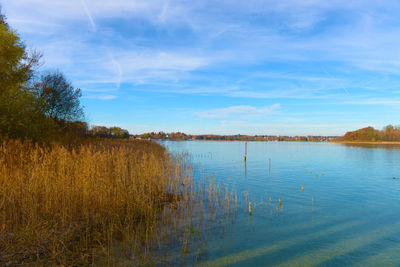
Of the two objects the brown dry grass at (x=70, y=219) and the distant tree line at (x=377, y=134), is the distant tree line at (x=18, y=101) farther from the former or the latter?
the distant tree line at (x=377, y=134)

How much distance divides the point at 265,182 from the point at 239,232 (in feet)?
34.8

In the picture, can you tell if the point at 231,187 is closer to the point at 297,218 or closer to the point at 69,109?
the point at 297,218

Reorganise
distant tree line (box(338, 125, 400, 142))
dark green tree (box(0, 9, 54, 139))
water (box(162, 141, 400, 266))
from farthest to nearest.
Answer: distant tree line (box(338, 125, 400, 142))
dark green tree (box(0, 9, 54, 139))
water (box(162, 141, 400, 266))

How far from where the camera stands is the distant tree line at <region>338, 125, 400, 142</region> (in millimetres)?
120875

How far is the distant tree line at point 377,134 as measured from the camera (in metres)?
121

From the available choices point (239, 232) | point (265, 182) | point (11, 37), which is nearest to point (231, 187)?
point (265, 182)

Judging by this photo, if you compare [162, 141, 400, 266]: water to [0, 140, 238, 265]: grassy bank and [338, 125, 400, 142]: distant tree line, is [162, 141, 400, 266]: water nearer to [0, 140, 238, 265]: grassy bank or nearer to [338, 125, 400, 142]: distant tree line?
[0, 140, 238, 265]: grassy bank

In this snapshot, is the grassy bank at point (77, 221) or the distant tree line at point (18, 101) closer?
the grassy bank at point (77, 221)

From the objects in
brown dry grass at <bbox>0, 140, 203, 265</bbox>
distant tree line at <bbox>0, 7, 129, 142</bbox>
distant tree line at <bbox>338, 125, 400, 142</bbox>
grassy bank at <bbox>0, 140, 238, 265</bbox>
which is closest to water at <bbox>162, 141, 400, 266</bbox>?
grassy bank at <bbox>0, 140, 238, 265</bbox>

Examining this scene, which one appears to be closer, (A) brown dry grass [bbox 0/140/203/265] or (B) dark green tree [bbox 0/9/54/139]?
(A) brown dry grass [bbox 0/140/203/265]

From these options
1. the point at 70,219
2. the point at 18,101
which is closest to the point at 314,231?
the point at 70,219

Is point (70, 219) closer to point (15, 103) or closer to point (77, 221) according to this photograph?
point (77, 221)

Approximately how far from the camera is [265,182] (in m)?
17.8

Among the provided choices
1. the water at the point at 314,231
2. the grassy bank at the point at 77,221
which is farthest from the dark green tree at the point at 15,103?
the water at the point at 314,231
